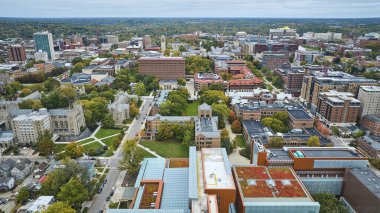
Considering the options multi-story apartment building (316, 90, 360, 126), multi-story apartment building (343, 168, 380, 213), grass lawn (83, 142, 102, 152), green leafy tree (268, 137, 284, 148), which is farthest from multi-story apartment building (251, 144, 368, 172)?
grass lawn (83, 142, 102, 152)

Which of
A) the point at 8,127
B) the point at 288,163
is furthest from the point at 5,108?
the point at 288,163

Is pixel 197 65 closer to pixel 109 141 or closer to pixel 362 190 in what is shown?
pixel 109 141

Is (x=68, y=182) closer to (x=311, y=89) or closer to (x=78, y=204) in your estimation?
(x=78, y=204)

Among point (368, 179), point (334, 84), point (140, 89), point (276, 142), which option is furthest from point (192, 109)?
point (368, 179)

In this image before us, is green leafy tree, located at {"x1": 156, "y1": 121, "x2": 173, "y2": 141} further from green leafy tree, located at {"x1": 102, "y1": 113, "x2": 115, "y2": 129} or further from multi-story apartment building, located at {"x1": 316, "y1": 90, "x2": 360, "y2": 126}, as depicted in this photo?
multi-story apartment building, located at {"x1": 316, "y1": 90, "x2": 360, "y2": 126}

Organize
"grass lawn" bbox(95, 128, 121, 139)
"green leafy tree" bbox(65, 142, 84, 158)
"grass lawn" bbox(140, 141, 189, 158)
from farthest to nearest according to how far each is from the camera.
Result: 1. "grass lawn" bbox(95, 128, 121, 139)
2. "grass lawn" bbox(140, 141, 189, 158)
3. "green leafy tree" bbox(65, 142, 84, 158)

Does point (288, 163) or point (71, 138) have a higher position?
point (288, 163)
